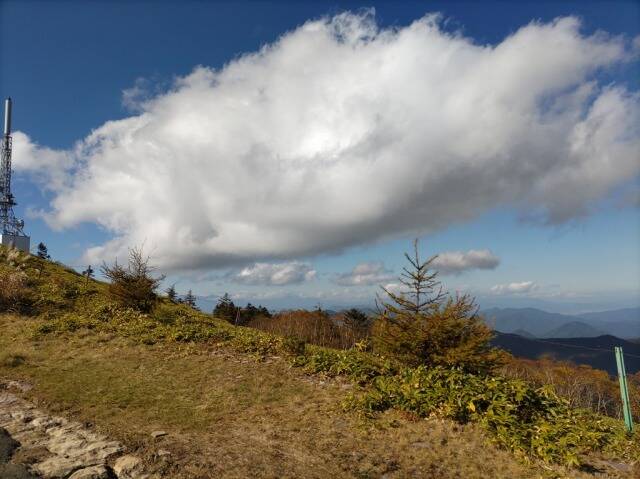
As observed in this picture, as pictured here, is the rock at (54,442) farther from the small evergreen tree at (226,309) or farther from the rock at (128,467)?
the small evergreen tree at (226,309)

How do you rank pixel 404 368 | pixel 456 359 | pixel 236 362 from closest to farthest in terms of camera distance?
pixel 456 359 → pixel 404 368 → pixel 236 362

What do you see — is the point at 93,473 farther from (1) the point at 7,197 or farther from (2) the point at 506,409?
(1) the point at 7,197

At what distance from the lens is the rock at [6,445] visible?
5430 mm

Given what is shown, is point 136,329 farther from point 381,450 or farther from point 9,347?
point 381,450

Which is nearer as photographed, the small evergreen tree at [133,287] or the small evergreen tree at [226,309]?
the small evergreen tree at [133,287]

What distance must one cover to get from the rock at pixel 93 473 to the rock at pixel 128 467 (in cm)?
11

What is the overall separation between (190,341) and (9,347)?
516 centimetres

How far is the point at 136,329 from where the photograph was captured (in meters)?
14.0

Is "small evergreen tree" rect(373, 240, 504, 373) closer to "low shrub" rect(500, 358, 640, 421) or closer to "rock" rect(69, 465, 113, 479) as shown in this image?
"low shrub" rect(500, 358, 640, 421)

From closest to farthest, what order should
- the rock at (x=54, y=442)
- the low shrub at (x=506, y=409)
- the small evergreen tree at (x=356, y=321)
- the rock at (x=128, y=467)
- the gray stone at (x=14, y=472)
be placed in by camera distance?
the gray stone at (x=14, y=472) < the rock at (x=128, y=467) < the rock at (x=54, y=442) < the low shrub at (x=506, y=409) < the small evergreen tree at (x=356, y=321)

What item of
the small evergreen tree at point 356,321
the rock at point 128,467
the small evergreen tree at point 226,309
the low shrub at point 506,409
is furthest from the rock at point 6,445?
the small evergreen tree at point 226,309

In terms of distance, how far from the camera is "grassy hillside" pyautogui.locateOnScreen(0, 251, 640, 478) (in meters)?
5.85

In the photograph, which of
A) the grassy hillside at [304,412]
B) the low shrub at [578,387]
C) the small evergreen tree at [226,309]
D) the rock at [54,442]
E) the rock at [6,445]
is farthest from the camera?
the small evergreen tree at [226,309]

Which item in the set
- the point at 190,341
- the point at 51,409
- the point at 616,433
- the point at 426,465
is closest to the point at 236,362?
the point at 190,341
